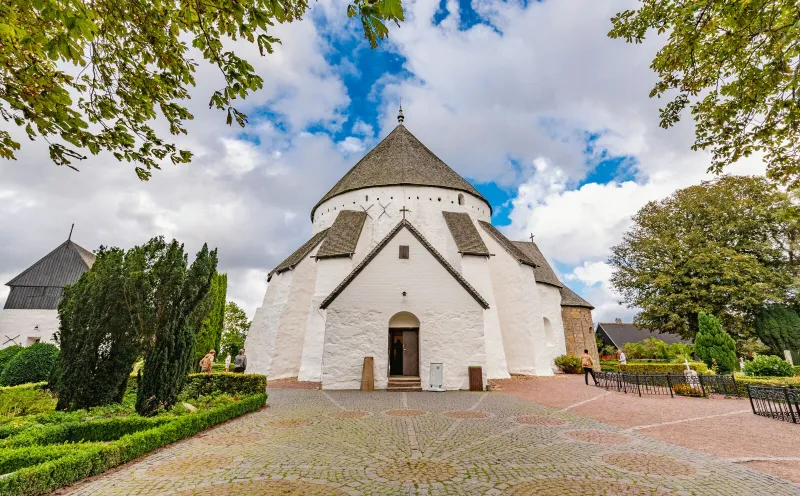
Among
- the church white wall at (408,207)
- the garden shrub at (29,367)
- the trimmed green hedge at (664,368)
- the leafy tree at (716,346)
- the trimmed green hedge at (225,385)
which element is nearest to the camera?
the trimmed green hedge at (225,385)

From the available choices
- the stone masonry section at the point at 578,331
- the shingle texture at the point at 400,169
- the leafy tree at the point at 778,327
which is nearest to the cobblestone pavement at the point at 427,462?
the shingle texture at the point at 400,169

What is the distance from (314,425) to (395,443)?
2.28 meters

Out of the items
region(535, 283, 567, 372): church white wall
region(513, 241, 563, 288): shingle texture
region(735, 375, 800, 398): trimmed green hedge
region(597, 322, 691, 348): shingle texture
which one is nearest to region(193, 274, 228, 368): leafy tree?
region(535, 283, 567, 372): church white wall

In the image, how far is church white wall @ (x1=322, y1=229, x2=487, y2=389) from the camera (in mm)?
13812

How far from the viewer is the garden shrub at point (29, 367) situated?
13.7 metres

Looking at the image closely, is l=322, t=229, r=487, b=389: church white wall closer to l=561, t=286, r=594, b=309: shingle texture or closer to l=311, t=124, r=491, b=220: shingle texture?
l=311, t=124, r=491, b=220: shingle texture

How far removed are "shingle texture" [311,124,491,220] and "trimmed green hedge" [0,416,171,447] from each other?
53.9 ft

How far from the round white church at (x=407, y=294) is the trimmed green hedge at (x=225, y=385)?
310 cm

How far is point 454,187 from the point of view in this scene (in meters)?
21.7

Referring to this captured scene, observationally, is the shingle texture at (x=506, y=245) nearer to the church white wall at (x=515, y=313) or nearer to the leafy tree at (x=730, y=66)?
the church white wall at (x=515, y=313)

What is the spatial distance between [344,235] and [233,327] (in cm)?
3194

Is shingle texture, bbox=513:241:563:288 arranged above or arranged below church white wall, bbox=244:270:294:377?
above

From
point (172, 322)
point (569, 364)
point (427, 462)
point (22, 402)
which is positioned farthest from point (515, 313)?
point (22, 402)

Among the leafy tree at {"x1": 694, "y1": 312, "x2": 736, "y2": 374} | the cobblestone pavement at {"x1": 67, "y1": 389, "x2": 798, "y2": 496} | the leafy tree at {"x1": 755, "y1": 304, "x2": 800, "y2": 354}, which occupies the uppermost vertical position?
the leafy tree at {"x1": 755, "y1": 304, "x2": 800, "y2": 354}
